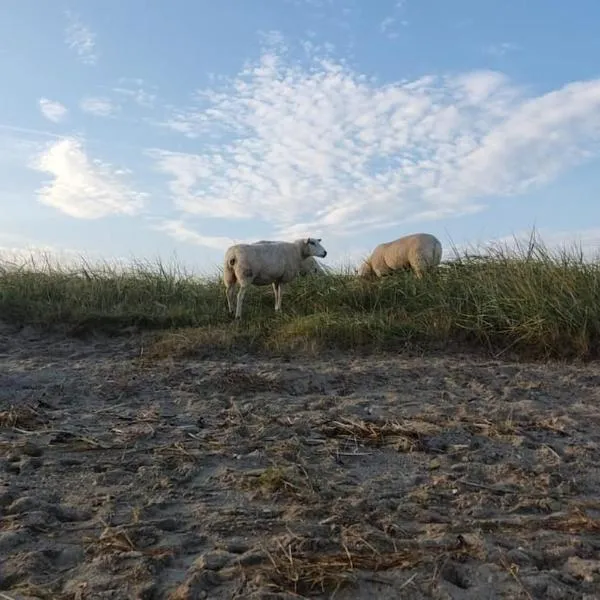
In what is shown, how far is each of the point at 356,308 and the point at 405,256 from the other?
1935 millimetres

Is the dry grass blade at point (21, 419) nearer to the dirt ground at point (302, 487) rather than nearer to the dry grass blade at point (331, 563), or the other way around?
the dirt ground at point (302, 487)

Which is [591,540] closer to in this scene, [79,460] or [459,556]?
[459,556]

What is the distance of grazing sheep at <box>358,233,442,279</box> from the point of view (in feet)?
31.0

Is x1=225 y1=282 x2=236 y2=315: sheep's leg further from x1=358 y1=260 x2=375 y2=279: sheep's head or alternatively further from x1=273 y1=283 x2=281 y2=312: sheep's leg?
x1=358 y1=260 x2=375 y2=279: sheep's head

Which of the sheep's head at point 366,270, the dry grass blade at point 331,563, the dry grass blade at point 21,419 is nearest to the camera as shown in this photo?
the dry grass blade at point 331,563

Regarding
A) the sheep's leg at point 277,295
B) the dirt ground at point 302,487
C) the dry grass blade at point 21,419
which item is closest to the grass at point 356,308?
the sheep's leg at point 277,295

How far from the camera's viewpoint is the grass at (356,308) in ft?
21.0

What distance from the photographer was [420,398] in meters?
4.69

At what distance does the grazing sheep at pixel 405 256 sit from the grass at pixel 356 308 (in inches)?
16.4

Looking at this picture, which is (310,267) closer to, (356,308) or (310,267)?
(310,267)

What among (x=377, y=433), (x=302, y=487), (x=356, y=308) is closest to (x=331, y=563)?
(x=302, y=487)

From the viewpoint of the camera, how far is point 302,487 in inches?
109

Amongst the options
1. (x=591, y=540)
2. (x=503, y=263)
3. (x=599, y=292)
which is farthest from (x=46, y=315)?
(x=591, y=540)

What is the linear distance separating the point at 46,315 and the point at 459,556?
23.8ft
